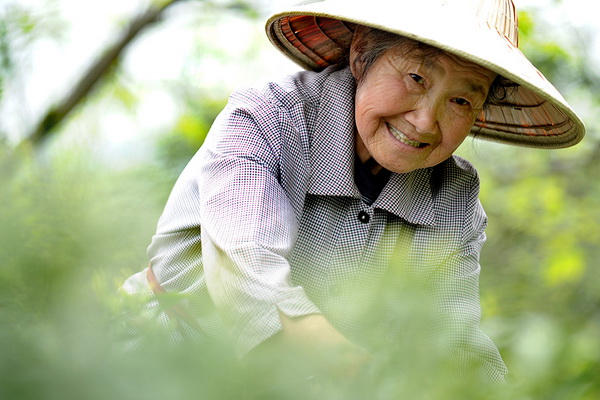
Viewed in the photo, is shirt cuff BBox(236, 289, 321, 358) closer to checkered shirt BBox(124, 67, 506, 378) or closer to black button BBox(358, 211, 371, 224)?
checkered shirt BBox(124, 67, 506, 378)

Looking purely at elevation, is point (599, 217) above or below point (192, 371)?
below

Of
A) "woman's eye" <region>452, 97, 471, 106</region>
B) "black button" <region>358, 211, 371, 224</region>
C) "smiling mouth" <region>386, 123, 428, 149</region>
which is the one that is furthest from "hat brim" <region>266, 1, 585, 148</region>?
"black button" <region>358, 211, 371, 224</region>

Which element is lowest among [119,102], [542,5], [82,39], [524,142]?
[119,102]

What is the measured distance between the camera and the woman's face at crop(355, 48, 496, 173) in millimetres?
1444

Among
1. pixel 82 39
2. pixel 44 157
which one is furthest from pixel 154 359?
pixel 82 39

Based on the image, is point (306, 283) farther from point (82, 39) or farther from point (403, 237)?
point (82, 39)

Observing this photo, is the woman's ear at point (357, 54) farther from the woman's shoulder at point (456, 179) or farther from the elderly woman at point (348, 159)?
the woman's shoulder at point (456, 179)

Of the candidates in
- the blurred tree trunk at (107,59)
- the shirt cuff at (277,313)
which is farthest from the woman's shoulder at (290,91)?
the blurred tree trunk at (107,59)

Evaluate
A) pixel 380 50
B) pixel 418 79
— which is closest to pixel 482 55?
pixel 418 79

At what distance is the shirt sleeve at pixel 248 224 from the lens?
1.05 m

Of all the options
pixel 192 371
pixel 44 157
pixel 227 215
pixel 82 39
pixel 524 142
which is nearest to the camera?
pixel 192 371

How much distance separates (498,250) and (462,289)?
3.09m

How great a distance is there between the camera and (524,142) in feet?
6.24

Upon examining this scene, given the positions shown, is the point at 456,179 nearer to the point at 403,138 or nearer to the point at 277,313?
the point at 403,138
